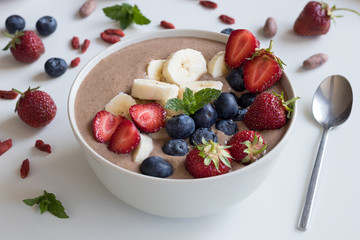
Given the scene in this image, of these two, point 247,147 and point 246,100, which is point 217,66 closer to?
point 246,100

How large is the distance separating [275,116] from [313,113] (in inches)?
21.1

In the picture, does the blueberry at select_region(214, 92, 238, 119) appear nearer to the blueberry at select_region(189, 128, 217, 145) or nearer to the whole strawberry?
the blueberry at select_region(189, 128, 217, 145)

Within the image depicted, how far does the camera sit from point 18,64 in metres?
2.35

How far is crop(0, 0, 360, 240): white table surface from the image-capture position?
1.70 meters

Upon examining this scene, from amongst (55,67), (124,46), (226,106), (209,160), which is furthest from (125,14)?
(209,160)

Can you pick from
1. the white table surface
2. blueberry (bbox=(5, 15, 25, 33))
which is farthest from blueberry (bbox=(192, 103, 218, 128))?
blueberry (bbox=(5, 15, 25, 33))

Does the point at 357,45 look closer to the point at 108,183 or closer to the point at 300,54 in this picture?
the point at 300,54

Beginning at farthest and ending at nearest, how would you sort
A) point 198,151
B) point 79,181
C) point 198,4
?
point 198,4, point 79,181, point 198,151

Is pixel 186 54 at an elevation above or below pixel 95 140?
above

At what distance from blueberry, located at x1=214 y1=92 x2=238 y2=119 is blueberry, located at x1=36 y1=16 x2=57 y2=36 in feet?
3.88

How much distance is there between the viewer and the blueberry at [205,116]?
1.63m

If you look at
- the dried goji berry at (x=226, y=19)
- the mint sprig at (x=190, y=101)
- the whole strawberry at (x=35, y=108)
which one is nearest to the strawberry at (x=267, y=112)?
the mint sprig at (x=190, y=101)

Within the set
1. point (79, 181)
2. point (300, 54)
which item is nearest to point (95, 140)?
point (79, 181)

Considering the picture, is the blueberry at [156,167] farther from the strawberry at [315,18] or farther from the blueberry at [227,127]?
the strawberry at [315,18]
